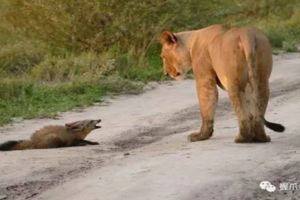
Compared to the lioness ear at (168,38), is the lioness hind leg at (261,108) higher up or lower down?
lower down

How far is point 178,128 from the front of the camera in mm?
11914

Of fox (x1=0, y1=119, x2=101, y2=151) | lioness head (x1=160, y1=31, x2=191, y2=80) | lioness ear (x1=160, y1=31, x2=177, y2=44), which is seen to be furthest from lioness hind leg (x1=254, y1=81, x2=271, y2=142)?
fox (x1=0, y1=119, x2=101, y2=151)

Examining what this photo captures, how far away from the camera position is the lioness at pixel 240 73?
29.4 ft

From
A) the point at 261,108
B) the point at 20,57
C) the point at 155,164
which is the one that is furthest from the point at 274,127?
the point at 20,57

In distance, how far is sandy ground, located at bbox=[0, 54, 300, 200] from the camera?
722 cm

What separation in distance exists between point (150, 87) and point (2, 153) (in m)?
7.14

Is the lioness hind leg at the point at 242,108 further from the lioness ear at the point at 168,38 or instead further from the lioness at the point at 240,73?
the lioness ear at the point at 168,38

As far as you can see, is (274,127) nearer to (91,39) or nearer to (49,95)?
(49,95)

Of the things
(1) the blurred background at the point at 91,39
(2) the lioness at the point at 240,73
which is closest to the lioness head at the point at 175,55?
(2) the lioness at the point at 240,73

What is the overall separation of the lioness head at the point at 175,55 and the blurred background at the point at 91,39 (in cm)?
481

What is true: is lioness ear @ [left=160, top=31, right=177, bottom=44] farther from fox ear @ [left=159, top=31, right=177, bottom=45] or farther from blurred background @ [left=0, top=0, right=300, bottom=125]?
blurred background @ [left=0, top=0, right=300, bottom=125]

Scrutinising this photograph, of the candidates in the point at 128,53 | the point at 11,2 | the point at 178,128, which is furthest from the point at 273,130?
the point at 11,2

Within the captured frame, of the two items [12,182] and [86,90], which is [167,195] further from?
[86,90]

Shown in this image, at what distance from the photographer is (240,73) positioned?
899 cm
